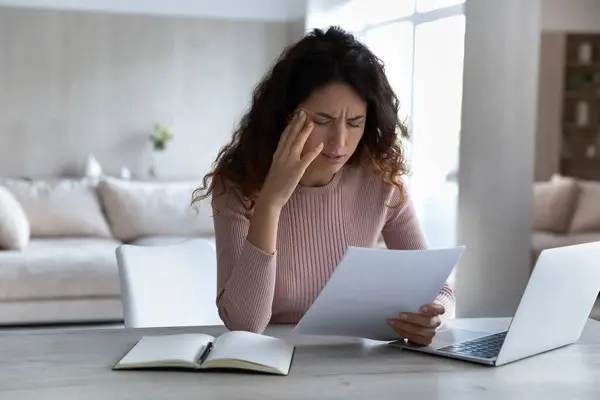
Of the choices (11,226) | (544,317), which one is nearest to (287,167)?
(544,317)

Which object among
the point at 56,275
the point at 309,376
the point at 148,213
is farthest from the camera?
the point at 148,213

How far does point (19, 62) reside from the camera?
5594 millimetres

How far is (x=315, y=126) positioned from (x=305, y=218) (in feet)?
0.79

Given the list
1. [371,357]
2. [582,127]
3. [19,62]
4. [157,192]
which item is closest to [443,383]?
[371,357]

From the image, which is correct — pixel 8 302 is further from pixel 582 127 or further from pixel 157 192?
pixel 582 127

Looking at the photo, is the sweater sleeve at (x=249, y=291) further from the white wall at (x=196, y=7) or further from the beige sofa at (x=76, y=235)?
the white wall at (x=196, y=7)

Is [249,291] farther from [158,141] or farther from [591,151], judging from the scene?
[158,141]

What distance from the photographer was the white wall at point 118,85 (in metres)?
5.62

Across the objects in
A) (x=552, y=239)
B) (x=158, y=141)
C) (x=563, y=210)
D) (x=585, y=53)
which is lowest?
(x=552, y=239)

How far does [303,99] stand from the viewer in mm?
1829

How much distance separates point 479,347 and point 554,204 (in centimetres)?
281

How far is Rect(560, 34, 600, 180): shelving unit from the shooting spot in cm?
401

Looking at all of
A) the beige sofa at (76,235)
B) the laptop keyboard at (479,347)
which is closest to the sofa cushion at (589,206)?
the beige sofa at (76,235)

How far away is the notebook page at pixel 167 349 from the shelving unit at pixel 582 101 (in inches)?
121
